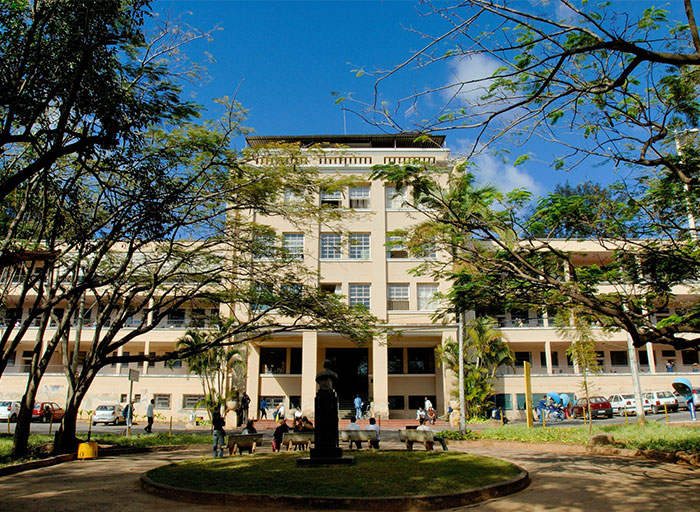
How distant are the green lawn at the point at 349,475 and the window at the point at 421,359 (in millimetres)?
22130

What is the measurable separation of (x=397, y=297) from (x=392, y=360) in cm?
449

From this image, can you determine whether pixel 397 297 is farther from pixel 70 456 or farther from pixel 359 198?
pixel 70 456

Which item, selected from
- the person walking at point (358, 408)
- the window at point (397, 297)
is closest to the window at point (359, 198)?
the window at point (397, 297)

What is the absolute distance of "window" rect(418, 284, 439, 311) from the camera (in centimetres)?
3353

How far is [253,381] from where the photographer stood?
1335 inches

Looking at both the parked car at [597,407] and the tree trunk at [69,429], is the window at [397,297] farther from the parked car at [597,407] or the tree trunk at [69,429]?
the tree trunk at [69,429]

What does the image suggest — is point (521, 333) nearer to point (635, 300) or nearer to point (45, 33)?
point (635, 300)

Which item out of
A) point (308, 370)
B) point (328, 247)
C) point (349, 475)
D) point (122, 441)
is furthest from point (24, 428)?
point (328, 247)

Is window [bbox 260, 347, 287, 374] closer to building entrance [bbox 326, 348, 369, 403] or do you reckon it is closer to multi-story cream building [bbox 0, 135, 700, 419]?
multi-story cream building [bbox 0, 135, 700, 419]

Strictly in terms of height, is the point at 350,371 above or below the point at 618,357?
below

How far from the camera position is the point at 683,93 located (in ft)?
30.8

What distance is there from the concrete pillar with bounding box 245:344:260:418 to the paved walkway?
19684 mm

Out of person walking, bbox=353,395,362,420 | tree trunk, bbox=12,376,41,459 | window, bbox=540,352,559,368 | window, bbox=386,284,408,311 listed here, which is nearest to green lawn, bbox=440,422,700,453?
person walking, bbox=353,395,362,420

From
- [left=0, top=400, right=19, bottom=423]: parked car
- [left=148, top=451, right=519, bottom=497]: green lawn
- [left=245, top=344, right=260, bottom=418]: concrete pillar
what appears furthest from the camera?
[left=245, top=344, right=260, bottom=418]: concrete pillar
